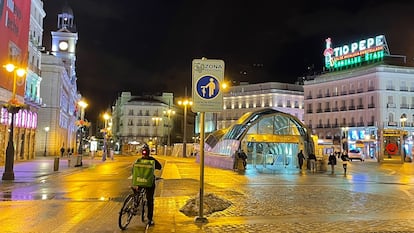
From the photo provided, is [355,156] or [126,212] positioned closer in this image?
[126,212]

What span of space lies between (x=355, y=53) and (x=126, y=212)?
79744 millimetres

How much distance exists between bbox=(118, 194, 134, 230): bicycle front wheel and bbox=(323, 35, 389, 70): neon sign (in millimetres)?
76361

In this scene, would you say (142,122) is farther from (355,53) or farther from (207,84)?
(207,84)

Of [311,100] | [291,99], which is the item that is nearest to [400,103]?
[311,100]

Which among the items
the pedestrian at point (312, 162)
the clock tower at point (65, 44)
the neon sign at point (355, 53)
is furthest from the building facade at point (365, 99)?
the clock tower at point (65, 44)

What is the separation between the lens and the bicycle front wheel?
8.98 metres

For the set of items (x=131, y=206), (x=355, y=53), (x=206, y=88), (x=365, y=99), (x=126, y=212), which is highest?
(x=355, y=53)

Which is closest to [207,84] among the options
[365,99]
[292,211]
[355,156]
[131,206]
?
[131,206]

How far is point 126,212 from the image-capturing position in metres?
9.15

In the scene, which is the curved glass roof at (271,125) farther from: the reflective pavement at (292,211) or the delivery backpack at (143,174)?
the delivery backpack at (143,174)

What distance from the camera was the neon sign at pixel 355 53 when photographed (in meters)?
76.8

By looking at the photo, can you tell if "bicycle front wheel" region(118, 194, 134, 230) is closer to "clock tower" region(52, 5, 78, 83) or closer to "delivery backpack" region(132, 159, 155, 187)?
"delivery backpack" region(132, 159, 155, 187)

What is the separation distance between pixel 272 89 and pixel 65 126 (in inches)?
1854

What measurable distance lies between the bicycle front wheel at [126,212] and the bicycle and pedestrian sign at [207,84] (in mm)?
2752
